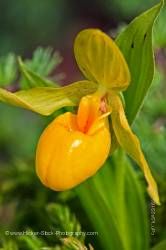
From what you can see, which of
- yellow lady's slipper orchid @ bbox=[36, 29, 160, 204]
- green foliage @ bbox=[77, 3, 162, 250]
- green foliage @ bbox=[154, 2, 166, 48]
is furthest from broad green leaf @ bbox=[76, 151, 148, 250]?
green foliage @ bbox=[154, 2, 166, 48]

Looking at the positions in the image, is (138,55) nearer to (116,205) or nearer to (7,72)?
(116,205)

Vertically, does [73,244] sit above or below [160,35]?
below

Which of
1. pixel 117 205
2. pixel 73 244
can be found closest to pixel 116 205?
pixel 117 205

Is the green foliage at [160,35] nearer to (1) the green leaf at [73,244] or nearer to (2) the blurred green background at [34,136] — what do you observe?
(2) the blurred green background at [34,136]

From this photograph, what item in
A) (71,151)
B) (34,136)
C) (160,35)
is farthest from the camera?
(34,136)

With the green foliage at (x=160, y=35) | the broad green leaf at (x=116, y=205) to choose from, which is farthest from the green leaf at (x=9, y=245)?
the green foliage at (x=160, y=35)

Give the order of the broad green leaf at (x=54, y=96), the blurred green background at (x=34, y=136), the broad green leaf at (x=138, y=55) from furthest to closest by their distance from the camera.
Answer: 1. the blurred green background at (x=34, y=136)
2. the broad green leaf at (x=54, y=96)
3. the broad green leaf at (x=138, y=55)
